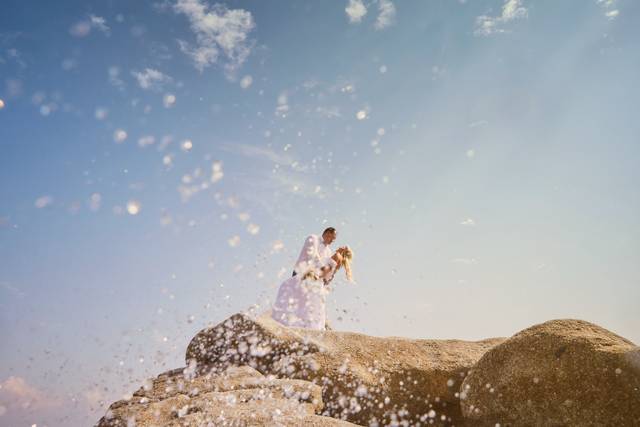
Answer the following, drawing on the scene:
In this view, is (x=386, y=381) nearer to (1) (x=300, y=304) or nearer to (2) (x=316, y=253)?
(1) (x=300, y=304)

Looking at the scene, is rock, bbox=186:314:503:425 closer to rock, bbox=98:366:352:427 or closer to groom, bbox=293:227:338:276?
rock, bbox=98:366:352:427

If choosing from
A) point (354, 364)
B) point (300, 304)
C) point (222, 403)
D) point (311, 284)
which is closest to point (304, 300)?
point (300, 304)

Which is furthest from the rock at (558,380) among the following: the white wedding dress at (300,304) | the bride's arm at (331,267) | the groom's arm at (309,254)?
the groom's arm at (309,254)

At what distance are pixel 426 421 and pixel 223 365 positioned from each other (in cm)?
314

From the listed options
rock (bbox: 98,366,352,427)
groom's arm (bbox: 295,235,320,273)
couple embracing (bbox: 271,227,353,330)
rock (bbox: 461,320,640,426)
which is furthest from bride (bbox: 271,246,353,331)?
rock (bbox: 461,320,640,426)

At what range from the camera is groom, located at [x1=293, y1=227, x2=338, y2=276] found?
10789 millimetres

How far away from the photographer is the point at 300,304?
10.5 m

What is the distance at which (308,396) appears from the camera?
559cm

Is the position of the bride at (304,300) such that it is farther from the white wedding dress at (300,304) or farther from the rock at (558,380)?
the rock at (558,380)

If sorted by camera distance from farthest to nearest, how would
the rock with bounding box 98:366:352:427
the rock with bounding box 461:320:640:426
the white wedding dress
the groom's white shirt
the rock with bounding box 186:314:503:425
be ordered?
the groom's white shirt, the white wedding dress, the rock with bounding box 186:314:503:425, the rock with bounding box 461:320:640:426, the rock with bounding box 98:366:352:427

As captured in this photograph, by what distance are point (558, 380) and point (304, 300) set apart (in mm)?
6058

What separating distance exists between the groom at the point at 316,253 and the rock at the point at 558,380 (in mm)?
5172

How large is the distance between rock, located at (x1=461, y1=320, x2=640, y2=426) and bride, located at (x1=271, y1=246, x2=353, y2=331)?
478cm

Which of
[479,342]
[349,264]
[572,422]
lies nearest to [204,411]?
[572,422]
